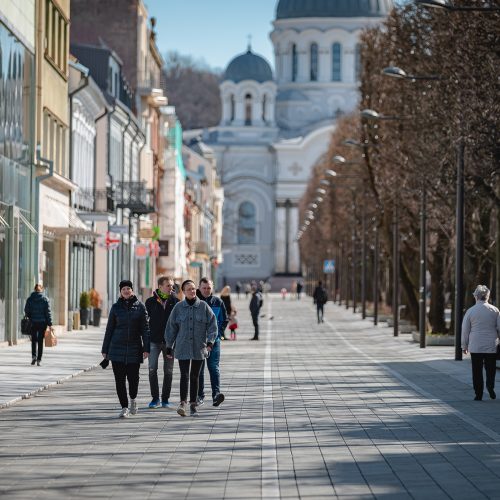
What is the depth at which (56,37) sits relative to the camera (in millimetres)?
43750

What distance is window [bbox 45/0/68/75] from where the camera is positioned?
4178 cm

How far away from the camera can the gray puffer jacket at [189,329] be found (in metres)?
19.1

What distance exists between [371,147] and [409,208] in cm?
652

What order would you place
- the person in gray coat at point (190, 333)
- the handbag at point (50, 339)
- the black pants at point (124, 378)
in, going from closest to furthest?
1. the black pants at point (124, 378)
2. the person in gray coat at point (190, 333)
3. the handbag at point (50, 339)

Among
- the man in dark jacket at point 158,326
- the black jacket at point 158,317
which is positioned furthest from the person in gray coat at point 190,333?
the black jacket at point 158,317

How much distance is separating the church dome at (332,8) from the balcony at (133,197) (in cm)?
12420

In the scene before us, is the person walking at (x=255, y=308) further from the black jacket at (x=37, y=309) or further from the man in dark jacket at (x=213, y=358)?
the man in dark jacket at (x=213, y=358)

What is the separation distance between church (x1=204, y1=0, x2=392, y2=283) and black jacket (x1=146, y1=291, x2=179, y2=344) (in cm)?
16049

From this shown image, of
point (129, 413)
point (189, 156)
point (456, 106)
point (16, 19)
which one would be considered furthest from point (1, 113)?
point (189, 156)

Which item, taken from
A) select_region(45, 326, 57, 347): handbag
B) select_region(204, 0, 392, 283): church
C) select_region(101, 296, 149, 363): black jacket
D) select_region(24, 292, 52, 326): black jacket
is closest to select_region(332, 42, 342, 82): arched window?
select_region(204, 0, 392, 283): church

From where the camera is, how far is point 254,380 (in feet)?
86.0

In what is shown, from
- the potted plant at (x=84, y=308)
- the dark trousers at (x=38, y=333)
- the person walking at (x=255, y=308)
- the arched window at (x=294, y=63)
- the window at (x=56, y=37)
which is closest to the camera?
the dark trousers at (x=38, y=333)

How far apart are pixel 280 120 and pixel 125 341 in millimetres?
171211

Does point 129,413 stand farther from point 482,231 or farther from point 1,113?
point 482,231
